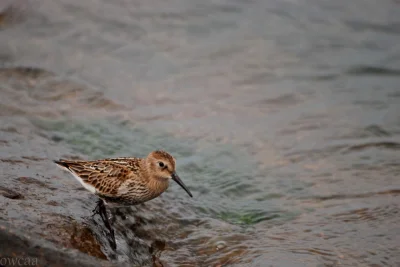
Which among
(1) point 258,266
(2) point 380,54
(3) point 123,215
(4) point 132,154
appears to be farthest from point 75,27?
(1) point 258,266

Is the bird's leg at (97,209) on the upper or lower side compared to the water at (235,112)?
upper

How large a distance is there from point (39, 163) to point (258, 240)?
3.10m

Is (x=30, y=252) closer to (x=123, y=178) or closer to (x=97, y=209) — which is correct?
(x=97, y=209)

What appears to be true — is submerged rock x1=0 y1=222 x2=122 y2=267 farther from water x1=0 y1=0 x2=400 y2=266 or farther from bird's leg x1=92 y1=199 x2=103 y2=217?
bird's leg x1=92 y1=199 x2=103 y2=217

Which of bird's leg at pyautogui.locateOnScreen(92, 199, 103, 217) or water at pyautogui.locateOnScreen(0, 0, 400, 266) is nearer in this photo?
bird's leg at pyautogui.locateOnScreen(92, 199, 103, 217)

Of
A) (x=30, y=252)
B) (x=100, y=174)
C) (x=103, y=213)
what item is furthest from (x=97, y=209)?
(x=30, y=252)

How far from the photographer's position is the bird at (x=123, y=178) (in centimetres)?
801

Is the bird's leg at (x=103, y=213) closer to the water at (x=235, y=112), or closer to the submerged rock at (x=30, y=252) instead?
the water at (x=235, y=112)

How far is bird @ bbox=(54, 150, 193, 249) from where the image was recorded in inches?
315

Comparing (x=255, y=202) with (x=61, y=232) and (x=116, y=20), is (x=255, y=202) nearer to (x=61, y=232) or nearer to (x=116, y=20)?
(x=61, y=232)

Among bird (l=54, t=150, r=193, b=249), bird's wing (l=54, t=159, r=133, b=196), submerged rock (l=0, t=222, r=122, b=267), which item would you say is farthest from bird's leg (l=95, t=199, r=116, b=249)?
submerged rock (l=0, t=222, r=122, b=267)

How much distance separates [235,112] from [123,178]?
16.7 ft

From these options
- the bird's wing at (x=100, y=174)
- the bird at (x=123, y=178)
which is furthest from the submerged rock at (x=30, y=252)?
the bird's wing at (x=100, y=174)

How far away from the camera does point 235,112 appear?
42.3 feet
